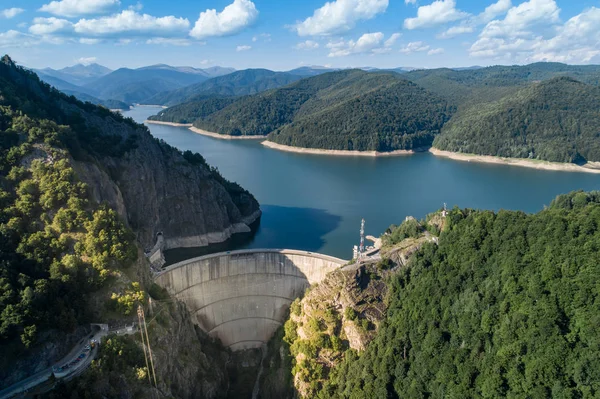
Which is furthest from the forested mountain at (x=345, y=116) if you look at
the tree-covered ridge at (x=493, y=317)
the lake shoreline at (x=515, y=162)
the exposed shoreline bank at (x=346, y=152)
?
the tree-covered ridge at (x=493, y=317)

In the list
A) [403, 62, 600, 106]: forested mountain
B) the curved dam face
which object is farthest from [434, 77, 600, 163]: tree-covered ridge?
the curved dam face

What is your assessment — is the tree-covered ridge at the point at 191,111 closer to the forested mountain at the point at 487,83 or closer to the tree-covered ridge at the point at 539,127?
the forested mountain at the point at 487,83

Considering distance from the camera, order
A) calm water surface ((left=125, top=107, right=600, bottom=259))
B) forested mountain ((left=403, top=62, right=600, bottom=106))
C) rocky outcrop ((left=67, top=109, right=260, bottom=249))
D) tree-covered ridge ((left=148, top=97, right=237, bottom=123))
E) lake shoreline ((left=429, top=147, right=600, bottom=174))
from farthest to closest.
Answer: tree-covered ridge ((left=148, top=97, right=237, bottom=123)) < forested mountain ((left=403, top=62, right=600, bottom=106)) < lake shoreline ((left=429, top=147, right=600, bottom=174)) < calm water surface ((left=125, top=107, right=600, bottom=259)) < rocky outcrop ((left=67, top=109, right=260, bottom=249))

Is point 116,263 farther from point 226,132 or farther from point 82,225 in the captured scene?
point 226,132

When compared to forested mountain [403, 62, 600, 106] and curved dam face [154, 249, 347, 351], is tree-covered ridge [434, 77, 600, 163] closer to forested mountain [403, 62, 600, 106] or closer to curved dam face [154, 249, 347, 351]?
forested mountain [403, 62, 600, 106]

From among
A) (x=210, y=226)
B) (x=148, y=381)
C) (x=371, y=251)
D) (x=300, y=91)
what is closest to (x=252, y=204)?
(x=210, y=226)

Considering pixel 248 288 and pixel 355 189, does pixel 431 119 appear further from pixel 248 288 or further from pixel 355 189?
pixel 248 288
